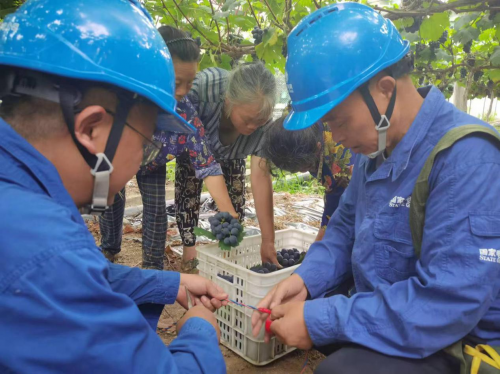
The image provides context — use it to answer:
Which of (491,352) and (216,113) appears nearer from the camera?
(491,352)

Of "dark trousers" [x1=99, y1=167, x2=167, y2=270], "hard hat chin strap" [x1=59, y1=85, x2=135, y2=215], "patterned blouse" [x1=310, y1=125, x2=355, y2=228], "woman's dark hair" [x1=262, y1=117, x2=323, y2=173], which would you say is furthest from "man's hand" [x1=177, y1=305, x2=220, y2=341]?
"dark trousers" [x1=99, y1=167, x2=167, y2=270]

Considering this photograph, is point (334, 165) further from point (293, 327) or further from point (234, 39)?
point (234, 39)

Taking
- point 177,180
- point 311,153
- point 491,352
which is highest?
A: point 311,153

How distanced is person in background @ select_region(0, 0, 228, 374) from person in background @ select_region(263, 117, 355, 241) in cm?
140

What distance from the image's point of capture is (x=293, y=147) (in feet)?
8.75

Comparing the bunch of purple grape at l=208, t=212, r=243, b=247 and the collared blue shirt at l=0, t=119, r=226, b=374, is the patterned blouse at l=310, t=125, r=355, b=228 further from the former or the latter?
the collared blue shirt at l=0, t=119, r=226, b=374

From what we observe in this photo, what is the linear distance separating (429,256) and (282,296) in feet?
2.45

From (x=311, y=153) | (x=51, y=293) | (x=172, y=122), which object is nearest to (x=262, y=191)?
(x=311, y=153)

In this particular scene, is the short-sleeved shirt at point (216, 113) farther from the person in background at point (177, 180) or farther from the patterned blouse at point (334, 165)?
the patterned blouse at point (334, 165)

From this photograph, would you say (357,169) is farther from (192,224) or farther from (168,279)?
(192,224)

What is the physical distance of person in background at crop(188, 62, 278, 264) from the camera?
2977 mm

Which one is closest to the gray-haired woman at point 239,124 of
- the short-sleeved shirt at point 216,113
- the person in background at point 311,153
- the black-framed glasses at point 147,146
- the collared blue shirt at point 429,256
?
the short-sleeved shirt at point 216,113

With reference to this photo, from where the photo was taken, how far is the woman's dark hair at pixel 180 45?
2818 mm

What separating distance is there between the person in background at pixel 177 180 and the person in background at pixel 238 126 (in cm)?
9
